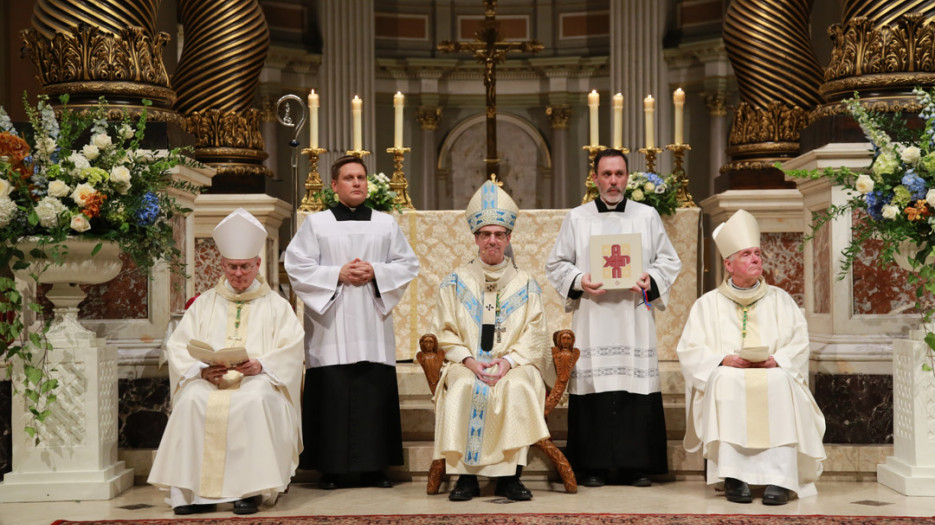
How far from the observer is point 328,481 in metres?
5.97

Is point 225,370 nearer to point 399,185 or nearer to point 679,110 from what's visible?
point 399,185

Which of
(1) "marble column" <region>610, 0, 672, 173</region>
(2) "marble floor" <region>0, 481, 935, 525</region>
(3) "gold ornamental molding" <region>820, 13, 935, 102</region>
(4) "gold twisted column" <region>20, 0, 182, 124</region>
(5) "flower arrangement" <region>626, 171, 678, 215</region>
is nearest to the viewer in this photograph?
(2) "marble floor" <region>0, 481, 935, 525</region>

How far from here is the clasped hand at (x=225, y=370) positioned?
546 cm

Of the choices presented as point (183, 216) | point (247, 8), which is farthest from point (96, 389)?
point (247, 8)

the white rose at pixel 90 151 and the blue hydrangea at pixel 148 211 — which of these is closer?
the white rose at pixel 90 151

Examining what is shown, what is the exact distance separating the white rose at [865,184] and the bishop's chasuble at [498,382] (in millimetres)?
1642

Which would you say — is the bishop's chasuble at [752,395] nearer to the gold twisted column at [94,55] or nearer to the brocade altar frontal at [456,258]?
the brocade altar frontal at [456,258]

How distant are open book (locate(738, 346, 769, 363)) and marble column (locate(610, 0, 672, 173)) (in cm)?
821

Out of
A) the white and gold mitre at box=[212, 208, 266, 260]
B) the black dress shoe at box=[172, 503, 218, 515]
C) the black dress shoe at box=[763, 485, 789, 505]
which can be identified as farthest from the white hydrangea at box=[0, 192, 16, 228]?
the black dress shoe at box=[763, 485, 789, 505]

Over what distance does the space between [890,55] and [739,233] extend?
1.50 m

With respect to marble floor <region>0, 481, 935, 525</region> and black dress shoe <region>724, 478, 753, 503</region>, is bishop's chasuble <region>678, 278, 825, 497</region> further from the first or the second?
marble floor <region>0, 481, 935, 525</region>

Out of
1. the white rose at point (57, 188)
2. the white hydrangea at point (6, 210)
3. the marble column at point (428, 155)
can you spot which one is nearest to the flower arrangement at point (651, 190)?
the white rose at point (57, 188)

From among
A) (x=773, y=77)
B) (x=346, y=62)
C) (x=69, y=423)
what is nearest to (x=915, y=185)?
(x=773, y=77)

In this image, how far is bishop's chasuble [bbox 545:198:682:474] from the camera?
5.90 meters
